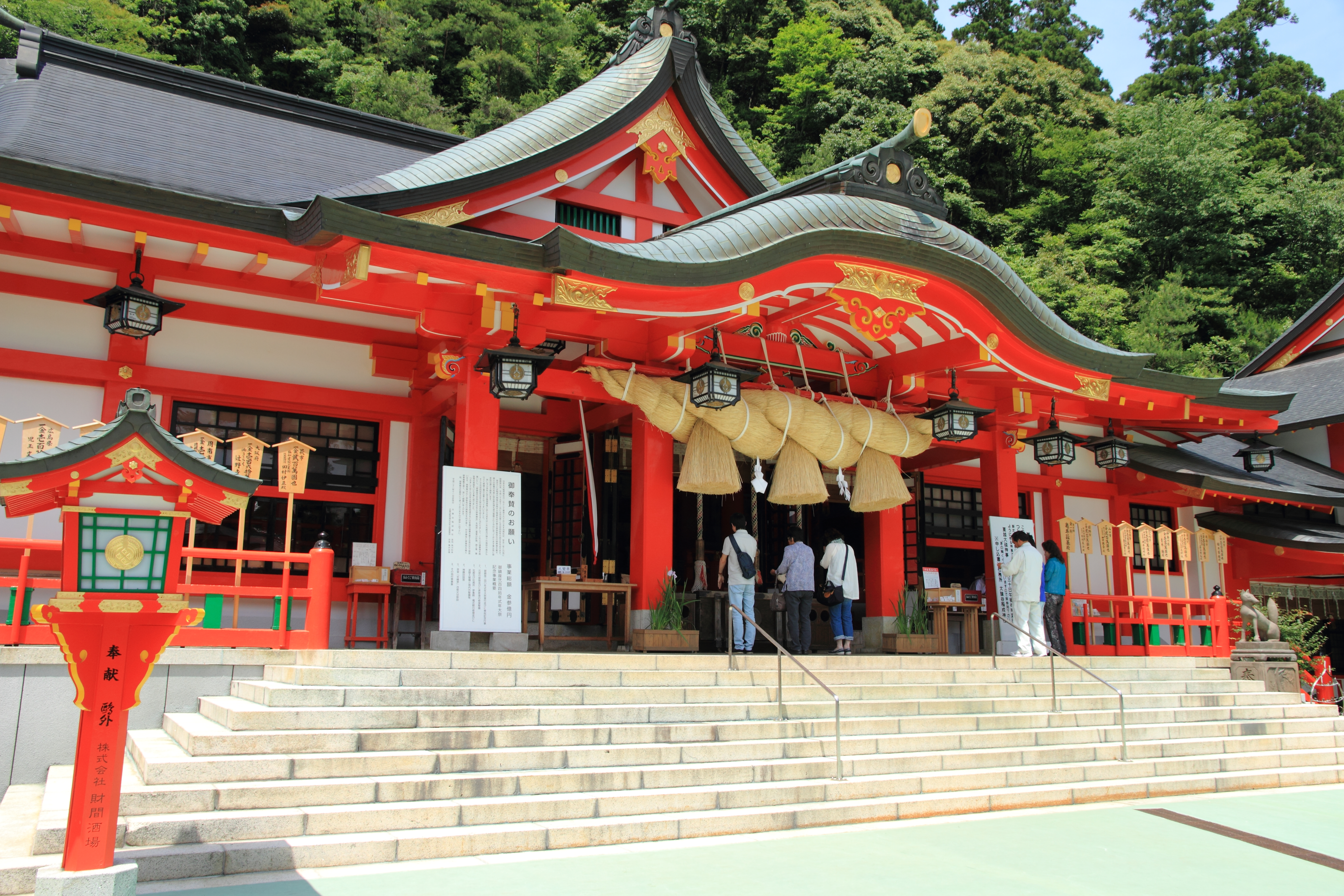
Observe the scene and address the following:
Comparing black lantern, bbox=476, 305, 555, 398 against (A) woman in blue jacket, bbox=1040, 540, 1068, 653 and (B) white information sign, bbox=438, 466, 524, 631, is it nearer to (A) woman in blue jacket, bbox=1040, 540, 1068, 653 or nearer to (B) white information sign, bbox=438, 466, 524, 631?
(B) white information sign, bbox=438, 466, 524, 631

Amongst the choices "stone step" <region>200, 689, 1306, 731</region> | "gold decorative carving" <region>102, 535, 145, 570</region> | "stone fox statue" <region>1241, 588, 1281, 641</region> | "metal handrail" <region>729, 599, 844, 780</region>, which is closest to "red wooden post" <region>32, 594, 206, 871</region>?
"gold decorative carving" <region>102, 535, 145, 570</region>

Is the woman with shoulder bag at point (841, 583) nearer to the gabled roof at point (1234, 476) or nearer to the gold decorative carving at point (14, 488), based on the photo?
the gabled roof at point (1234, 476)

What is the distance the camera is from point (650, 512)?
9617 millimetres

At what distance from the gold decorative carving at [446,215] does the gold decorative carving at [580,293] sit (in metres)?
1.97

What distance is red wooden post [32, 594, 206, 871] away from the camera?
12.8ft

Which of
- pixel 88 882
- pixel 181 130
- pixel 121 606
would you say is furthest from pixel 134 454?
pixel 181 130

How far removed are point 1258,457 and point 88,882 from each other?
1546 cm

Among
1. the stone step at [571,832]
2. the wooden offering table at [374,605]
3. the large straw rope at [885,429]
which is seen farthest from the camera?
the large straw rope at [885,429]

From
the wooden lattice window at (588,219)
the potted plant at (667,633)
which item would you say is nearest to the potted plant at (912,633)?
the potted plant at (667,633)

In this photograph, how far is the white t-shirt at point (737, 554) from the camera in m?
9.45

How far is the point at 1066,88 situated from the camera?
32062 mm

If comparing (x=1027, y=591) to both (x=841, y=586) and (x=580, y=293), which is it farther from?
(x=580, y=293)

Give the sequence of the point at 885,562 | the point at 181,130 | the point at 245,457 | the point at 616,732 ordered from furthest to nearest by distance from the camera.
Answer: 1. the point at 885,562
2. the point at 181,130
3. the point at 245,457
4. the point at 616,732

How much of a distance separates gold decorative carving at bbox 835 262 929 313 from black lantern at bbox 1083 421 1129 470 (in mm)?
4637
